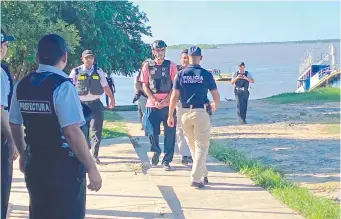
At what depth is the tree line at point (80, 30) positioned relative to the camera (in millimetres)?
10641

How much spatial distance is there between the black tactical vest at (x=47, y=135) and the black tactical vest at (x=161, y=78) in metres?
4.65

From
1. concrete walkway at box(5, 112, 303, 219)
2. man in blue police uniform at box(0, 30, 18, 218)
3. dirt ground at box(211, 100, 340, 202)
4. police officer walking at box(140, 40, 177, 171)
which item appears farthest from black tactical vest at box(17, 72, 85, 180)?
police officer walking at box(140, 40, 177, 171)

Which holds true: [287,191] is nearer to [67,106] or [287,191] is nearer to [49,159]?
[49,159]

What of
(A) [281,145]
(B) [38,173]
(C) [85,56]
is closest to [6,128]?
(B) [38,173]

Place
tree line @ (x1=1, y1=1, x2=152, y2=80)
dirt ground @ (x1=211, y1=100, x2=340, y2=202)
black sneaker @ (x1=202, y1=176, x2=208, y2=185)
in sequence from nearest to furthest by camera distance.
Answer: black sneaker @ (x1=202, y1=176, x2=208, y2=185) → dirt ground @ (x1=211, y1=100, x2=340, y2=202) → tree line @ (x1=1, y1=1, x2=152, y2=80)

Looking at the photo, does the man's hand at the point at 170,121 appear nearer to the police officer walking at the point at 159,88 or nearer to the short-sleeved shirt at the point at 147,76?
the police officer walking at the point at 159,88

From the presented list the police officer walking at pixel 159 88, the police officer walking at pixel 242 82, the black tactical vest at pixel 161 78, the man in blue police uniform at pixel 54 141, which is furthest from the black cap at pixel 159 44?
the police officer walking at pixel 242 82

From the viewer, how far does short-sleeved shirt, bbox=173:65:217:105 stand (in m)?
7.83

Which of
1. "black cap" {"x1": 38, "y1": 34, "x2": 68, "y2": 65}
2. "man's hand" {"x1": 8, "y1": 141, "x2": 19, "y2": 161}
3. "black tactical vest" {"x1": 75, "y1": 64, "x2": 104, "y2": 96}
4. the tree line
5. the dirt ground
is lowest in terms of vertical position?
the dirt ground

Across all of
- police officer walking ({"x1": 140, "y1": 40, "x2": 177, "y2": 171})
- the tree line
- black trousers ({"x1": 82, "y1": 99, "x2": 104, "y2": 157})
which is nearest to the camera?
police officer walking ({"x1": 140, "y1": 40, "x2": 177, "y2": 171})

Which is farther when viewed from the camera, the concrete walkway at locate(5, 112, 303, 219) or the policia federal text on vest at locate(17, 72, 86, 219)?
the concrete walkway at locate(5, 112, 303, 219)

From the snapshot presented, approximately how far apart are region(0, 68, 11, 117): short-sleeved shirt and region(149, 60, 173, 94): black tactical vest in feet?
13.5

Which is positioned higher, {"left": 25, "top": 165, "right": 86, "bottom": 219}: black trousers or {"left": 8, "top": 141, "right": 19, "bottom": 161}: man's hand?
{"left": 8, "top": 141, "right": 19, "bottom": 161}: man's hand

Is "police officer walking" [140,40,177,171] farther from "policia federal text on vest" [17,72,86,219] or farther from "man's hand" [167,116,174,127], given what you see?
"policia federal text on vest" [17,72,86,219]
